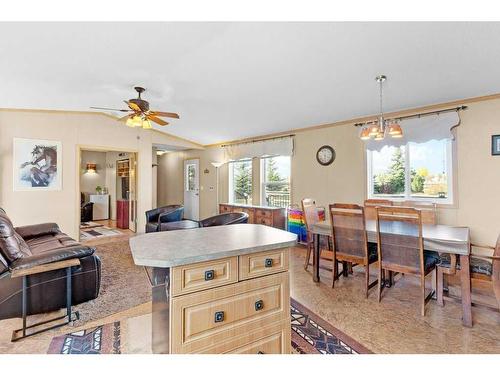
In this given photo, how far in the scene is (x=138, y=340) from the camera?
2037 millimetres

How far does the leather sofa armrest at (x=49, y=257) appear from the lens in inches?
83.1

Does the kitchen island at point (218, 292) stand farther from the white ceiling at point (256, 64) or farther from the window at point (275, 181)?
the window at point (275, 181)

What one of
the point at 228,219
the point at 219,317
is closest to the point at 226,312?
the point at 219,317

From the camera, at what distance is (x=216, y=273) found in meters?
1.36

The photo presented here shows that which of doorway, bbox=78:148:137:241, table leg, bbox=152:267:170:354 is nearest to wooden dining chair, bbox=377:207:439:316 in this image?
table leg, bbox=152:267:170:354

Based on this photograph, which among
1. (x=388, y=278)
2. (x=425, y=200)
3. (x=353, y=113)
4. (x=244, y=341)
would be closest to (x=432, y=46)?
(x=353, y=113)

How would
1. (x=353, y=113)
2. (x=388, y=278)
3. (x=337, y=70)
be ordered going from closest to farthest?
(x=337, y=70), (x=388, y=278), (x=353, y=113)

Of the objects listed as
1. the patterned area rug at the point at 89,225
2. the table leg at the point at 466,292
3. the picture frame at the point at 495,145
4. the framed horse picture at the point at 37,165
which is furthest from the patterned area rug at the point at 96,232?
the picture frame at the point at 495,145

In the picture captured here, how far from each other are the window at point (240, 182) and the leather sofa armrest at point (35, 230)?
12.6 ft

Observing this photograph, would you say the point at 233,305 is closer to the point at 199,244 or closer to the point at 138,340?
the point at 199,244

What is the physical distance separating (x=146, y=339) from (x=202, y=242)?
44.2 inches

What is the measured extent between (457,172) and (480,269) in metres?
1.55

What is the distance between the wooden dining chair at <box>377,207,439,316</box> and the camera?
245cm

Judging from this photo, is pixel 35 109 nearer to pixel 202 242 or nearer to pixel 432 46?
pixel 202 242
